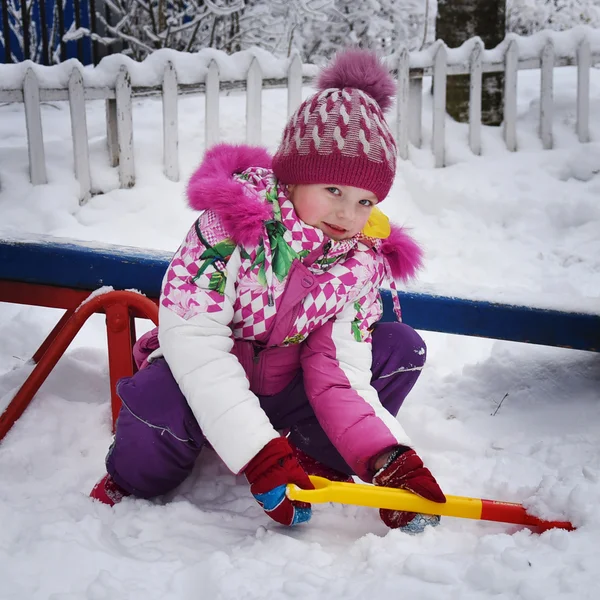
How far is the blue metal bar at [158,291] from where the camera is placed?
6.76 feet

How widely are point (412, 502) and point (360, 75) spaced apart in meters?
1.00

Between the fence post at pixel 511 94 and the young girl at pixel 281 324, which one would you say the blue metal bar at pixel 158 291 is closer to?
the young girl at pixel 281 324

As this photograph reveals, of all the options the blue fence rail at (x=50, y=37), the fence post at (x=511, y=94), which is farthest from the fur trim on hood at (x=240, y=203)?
the blue fence rail at (x=50, y=37)

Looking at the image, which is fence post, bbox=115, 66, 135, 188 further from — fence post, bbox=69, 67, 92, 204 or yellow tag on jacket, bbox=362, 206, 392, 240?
yellow tag on jacket, bbox=362, 206, 392, 240

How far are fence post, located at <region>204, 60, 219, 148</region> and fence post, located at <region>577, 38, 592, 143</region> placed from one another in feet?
8.00

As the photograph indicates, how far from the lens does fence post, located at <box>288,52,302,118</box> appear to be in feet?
14.0

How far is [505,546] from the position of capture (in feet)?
4.21

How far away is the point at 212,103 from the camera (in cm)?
411

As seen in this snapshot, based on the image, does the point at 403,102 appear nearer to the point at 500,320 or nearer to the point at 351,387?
the point at 500,320

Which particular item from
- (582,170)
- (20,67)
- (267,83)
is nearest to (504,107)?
(582,170)

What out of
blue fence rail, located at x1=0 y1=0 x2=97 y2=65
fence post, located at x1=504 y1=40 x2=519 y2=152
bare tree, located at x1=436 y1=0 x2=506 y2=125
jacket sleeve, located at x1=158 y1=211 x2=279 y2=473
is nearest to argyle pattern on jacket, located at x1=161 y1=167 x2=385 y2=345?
jacket sleeve, located at x1=158 y1=211 x2=279 y2=473

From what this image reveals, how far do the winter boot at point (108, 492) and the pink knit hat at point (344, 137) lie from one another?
0.83 m

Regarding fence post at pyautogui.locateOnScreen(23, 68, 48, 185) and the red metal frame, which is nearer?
the red metal frame

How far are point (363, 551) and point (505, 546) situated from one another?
27cm
